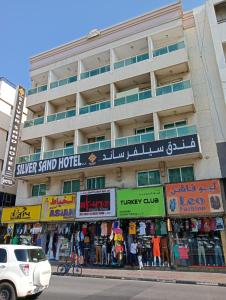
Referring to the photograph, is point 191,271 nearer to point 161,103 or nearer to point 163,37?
point 161,103

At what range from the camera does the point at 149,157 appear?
18.6 m

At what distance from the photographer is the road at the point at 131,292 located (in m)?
8.78

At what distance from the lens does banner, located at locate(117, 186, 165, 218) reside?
1747 cm

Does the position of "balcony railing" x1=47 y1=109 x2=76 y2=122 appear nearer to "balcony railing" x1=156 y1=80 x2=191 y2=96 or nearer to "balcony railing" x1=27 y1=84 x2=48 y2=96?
"balcony railing" x1=27 y1=84 x2=48 y2=96

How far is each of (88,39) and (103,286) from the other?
847 inches

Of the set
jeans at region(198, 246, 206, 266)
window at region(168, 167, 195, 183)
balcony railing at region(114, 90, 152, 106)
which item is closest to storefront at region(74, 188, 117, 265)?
window at region(168, 167, 195, 183)

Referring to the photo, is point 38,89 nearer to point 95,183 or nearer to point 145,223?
point 95,183

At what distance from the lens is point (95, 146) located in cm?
2141

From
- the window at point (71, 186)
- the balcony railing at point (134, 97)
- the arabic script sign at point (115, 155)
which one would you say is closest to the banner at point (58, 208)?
the window at point (71, 186)

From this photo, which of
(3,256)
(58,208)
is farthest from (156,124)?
(3,256)

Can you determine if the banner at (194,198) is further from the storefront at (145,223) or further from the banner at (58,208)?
the banner at (58,208)

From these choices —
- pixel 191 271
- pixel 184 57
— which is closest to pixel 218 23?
pixel 184 57

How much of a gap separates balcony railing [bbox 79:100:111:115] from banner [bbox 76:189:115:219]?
6.89m

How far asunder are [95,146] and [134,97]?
4810mm
